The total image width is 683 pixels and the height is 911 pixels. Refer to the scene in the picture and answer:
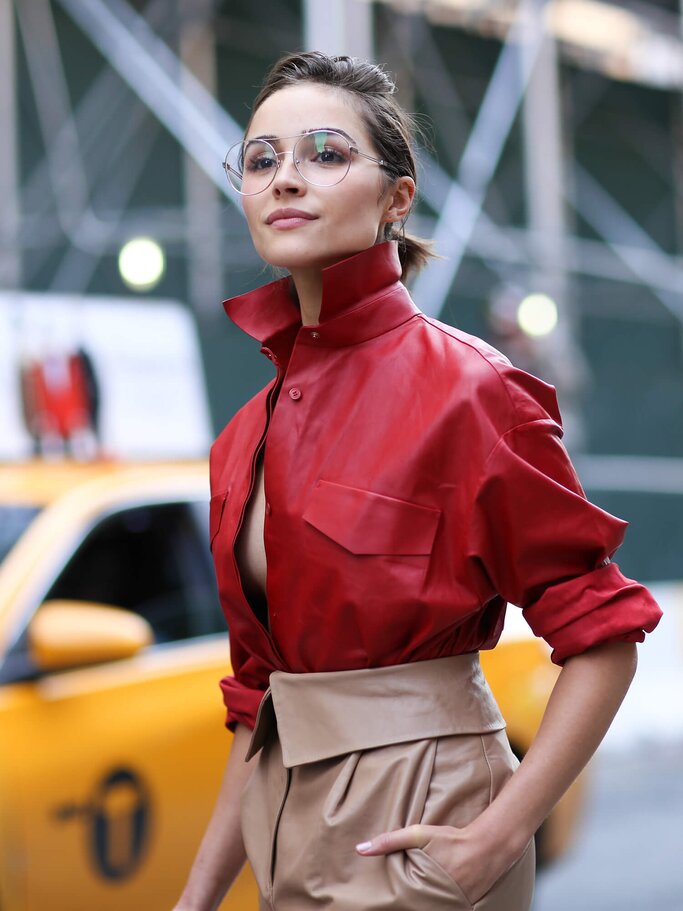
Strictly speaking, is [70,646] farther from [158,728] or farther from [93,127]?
[93,127]

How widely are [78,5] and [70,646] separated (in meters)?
6.90

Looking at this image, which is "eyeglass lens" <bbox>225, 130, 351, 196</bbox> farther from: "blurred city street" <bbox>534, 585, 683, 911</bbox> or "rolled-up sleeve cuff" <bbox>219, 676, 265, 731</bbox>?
"blurred city street" <bbox>534, 585, 683, 911</bbox>

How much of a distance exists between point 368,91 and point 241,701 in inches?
31.4

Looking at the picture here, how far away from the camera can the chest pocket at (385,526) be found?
60.5 inches

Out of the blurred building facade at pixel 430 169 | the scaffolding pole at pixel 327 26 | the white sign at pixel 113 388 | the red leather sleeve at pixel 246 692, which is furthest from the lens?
the blurred building facade at pixel 430 169

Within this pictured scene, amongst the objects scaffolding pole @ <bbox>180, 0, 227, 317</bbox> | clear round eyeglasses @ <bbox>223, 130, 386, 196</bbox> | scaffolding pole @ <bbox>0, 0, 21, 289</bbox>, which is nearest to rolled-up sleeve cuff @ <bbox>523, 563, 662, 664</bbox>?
clear round eyeglasses @ <bbox>223, 130, 386, 196</bbox>

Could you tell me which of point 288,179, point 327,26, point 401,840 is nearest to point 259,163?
point 288,179

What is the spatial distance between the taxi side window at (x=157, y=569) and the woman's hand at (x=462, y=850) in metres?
1.95

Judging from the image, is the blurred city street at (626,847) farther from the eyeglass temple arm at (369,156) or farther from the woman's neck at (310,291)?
the eyeglass temple arm at (369,156)

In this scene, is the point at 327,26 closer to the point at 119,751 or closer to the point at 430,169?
the point at 430,169

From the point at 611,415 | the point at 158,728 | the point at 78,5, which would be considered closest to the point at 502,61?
the point at 78,5

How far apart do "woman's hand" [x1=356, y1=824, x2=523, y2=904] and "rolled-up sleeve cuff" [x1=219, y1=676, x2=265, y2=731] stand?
34cm

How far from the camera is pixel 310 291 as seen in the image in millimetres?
1731

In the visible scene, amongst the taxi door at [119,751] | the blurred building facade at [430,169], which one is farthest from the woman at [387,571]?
the blurred building facade at [430,169]
